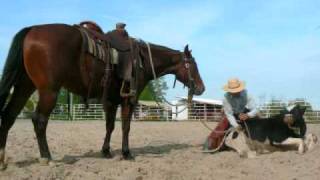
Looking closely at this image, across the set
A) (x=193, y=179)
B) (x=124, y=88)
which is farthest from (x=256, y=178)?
(x=124, y=88)

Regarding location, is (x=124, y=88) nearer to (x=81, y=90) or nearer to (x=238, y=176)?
(x=81, y=90)

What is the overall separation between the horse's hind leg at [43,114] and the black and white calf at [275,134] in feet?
10.1

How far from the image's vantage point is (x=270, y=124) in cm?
855

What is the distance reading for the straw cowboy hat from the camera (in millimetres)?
8859

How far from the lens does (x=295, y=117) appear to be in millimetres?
8500

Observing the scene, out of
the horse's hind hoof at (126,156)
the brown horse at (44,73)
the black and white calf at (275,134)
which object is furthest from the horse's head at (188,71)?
the horse's hind hoof at (126,156)

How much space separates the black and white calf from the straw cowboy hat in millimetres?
591

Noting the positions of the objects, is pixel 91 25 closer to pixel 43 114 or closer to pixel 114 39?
pixel 114 39

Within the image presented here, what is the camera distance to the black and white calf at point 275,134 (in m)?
8.49

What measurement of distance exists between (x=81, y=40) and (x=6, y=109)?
4.83 ft

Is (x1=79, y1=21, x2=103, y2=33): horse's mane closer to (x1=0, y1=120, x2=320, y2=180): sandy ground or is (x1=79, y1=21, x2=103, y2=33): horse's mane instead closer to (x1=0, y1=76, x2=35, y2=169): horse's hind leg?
(x1=0, y1=76, x2=35, y2=169): horse's hind leg

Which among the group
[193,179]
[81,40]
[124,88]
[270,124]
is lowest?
[193,179]

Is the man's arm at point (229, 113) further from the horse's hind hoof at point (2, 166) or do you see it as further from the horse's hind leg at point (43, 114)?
the horse's hind hoof at point (2, 166)

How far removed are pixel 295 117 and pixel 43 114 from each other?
399cm
